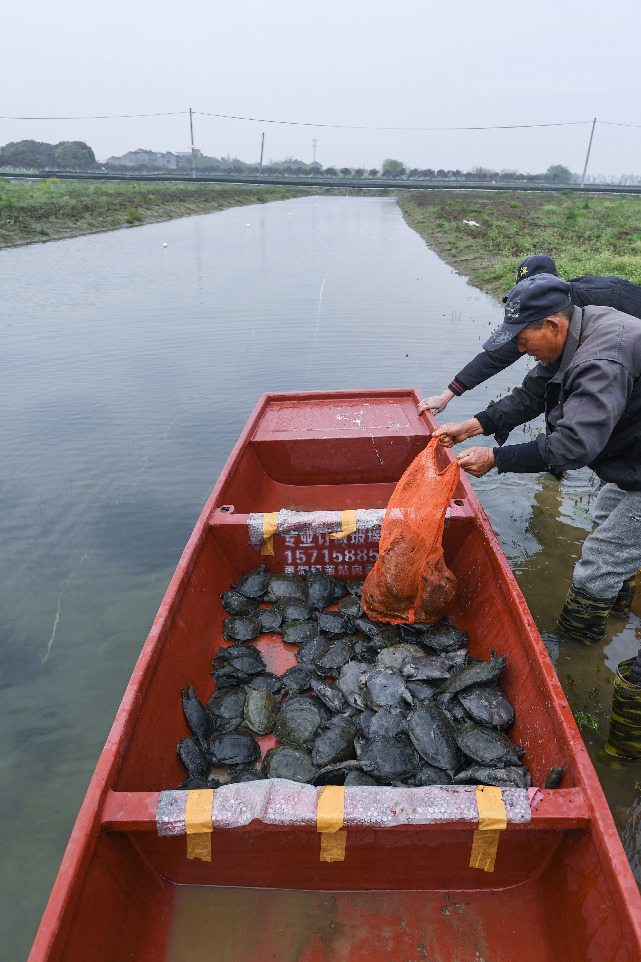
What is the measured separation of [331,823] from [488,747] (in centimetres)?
94

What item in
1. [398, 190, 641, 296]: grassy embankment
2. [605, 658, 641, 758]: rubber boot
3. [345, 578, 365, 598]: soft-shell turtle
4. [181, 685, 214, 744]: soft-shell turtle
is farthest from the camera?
[398, 190, 641, 296]: grassy embankment

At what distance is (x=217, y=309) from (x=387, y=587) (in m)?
11.5

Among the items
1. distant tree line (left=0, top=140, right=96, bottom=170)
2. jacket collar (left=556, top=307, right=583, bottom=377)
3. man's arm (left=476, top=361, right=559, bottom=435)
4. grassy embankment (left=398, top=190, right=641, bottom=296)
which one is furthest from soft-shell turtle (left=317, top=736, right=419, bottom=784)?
distant tree line (left=0, top=140, right=96, bottom=170)

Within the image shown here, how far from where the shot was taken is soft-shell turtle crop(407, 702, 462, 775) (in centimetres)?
254

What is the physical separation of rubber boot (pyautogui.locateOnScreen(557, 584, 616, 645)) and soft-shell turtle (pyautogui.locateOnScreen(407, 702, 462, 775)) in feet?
4.94

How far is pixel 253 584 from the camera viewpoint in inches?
151

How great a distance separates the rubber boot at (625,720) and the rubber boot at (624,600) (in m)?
1.06

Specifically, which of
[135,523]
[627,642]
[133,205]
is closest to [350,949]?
[627,642]

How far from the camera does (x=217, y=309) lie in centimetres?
1345

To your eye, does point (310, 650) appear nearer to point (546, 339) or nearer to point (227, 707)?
point (227, 707)

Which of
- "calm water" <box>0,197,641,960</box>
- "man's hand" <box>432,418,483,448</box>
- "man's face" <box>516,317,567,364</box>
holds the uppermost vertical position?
"man's face" <box>516,317,567,364</box>

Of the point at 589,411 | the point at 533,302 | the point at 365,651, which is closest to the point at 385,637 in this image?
the point at 365,651

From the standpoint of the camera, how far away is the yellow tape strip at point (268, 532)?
379cm

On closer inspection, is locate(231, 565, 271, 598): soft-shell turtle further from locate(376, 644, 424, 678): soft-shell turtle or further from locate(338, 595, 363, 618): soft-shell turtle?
locate(376, 644, 424, 678): soft-shell turtle
